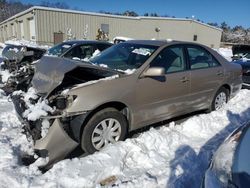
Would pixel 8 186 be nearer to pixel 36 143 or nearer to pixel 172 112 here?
pixel 36 143

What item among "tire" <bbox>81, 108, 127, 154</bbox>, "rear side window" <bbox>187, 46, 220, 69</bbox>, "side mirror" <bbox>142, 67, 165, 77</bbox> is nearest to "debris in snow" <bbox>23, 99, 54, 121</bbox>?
"tire" <bbox>81, 108, 127, 154</bbox>

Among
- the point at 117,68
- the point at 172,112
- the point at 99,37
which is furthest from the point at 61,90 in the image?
the point at 99,37

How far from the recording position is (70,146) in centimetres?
374

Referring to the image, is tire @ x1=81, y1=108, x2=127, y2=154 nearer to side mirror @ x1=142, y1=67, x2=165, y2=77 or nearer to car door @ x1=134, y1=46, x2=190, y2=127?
car door @ x1=134, y1=46, x2=190, y2=127

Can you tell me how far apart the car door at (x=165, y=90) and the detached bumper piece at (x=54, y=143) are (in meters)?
1.20

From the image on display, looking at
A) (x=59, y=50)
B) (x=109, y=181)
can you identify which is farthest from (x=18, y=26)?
(x=109, y=181)

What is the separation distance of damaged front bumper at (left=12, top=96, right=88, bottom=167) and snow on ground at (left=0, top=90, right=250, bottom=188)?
6.0 inches

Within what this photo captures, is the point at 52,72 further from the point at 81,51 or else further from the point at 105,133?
the point at 81,51

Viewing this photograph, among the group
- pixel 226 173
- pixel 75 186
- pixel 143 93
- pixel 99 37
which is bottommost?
pixel 75 186

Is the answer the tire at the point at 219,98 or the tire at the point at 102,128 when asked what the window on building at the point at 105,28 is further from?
the tire at the point at 102,128

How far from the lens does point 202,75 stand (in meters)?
5.44

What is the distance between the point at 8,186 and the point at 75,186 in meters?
0.74

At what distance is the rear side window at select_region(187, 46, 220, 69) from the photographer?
5352mm

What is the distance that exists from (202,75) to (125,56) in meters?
1.53
